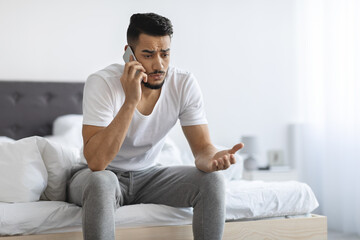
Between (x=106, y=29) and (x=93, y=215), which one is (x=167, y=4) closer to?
(x=106, y=29)

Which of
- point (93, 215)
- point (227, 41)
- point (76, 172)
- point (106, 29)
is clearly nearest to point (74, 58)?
point (106, 29)

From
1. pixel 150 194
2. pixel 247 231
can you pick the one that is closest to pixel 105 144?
pixel 150 194

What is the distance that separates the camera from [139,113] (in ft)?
6.43

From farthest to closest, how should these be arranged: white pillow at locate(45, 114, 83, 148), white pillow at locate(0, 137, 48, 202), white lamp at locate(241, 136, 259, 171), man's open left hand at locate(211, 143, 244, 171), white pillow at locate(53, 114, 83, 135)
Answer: white lamp at locate(241, 136, 259, 171) → white pillow at locate(53, 114, 83, 135) → white pillow at locate(45, 114, 83, 148) → white pillow at locate(0, 137, 48, 202) → man's open left hand at locate(211, 143, 244, 171)

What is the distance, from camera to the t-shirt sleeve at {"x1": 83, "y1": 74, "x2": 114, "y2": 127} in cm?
184

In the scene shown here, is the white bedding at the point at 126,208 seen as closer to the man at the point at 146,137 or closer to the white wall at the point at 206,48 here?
the man at the point at 146,137

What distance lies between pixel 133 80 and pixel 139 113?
6.2 inches

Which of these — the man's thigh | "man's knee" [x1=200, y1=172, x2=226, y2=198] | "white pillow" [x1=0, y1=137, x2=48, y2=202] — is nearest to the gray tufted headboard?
"white pillow" [x1=0, y1=137, x2=48, y2=202]

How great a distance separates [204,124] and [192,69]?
1986 millimetres

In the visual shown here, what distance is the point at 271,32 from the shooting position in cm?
428

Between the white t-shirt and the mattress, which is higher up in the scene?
the white t-shirt

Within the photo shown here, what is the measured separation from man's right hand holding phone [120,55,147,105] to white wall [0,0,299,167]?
1916 millimetres

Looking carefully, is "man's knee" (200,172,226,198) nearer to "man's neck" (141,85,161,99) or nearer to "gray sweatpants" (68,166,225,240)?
"gray sweatpants" (68,166,225,240)

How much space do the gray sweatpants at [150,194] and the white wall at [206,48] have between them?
1864 millimetres
